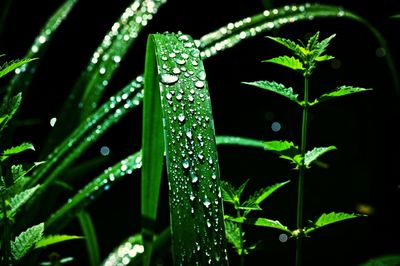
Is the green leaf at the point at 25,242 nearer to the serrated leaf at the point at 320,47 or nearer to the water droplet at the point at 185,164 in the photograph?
the water droplet at the point at 185,164

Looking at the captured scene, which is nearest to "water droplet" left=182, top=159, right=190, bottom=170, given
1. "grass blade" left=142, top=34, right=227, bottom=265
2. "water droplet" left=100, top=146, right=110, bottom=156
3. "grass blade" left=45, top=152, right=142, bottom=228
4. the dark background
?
"grass blade" left=142, top=34, right=227, bottom=265

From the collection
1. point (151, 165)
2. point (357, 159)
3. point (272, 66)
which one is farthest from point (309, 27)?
point (151, 165)

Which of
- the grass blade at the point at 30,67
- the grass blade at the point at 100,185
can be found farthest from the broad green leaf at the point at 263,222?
the grass blade at the point at 30,67

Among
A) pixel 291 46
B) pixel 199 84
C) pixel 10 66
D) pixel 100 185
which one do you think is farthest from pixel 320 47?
pixel 100 185

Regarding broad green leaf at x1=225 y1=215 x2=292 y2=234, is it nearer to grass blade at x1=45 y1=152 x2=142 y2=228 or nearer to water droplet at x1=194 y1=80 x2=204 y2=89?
water droplet at x1=194 y1=80 x2=204 y2=89

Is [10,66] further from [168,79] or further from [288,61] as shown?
[288,61]

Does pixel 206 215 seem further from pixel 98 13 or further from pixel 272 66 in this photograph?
pixel 98 13
